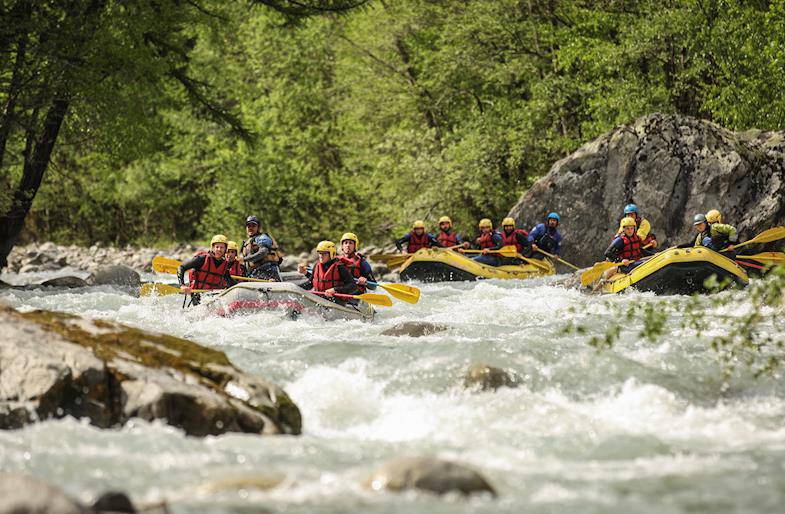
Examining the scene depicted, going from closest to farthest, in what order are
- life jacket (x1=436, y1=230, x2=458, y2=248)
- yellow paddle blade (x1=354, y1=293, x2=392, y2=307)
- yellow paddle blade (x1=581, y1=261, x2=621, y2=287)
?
yellow paddle blade (x1=354, y1=293, x2=392, y2=307)
yellow paddle blade (x1=581, y1=261, x2=621, y2=287)
life jacket (x1=436, y1=230, x2=458, y2=248)

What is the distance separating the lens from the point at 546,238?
64.2 feet

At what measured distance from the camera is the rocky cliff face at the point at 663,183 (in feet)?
62.8

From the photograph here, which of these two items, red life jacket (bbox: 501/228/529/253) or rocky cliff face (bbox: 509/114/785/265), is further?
red life jacket (bbox: 501/228/529/253)

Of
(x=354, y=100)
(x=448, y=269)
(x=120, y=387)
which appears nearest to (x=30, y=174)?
(x=448, y=269)

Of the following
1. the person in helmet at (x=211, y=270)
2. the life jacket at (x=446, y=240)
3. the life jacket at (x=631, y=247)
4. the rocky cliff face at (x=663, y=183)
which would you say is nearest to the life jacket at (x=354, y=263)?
the person in helmet at (x=211, y=270)

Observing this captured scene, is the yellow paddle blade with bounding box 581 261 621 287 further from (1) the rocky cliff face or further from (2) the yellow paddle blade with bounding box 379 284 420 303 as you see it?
(1) the rocky cliff face

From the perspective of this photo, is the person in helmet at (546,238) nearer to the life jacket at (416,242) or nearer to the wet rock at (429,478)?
the life jacket at (416,242)

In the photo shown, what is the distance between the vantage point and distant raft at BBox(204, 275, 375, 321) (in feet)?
38.5

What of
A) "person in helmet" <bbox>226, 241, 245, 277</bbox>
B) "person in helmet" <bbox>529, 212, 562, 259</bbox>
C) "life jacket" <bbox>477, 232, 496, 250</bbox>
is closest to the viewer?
"person in helmet" <bbox>226, 241, 245, 277</bbox>

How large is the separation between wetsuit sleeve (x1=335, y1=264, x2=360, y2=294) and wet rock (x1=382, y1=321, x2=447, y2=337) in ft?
6.14

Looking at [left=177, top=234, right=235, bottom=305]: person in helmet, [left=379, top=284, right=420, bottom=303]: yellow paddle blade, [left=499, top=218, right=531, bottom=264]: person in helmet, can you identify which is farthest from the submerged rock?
[left=499, top=218, right=531, bottom=264]: person in helmet

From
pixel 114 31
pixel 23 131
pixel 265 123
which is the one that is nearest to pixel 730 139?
pixel 114 31

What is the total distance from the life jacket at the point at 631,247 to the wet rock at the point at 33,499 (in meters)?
12.1

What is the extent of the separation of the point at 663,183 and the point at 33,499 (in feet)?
55.5
